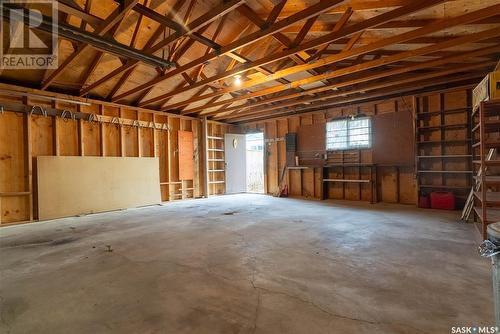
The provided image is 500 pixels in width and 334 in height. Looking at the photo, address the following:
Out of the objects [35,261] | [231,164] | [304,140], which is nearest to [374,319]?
[35,261]

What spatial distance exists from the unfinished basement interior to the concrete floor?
0.07 feet

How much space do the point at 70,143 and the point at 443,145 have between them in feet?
28.8

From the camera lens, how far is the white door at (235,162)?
936 centimetres

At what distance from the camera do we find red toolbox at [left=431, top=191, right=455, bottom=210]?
5.57 m

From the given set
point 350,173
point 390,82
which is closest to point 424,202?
point 350,173

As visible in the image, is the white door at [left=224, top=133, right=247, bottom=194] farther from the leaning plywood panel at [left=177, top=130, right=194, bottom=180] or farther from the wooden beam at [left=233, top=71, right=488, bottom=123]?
the leaning plywood panel at [left=177, top=130, right=194, bottom=180]

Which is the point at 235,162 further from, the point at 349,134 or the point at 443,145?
the point at 443,145

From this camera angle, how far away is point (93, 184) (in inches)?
233

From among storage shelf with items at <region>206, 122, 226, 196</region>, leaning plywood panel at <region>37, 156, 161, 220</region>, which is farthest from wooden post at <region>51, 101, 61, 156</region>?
storage shelf with items at <region>206, 122, 226, 196</region>

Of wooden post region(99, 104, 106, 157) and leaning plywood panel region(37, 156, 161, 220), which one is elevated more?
wooden post region(99, 104, 106, 157)

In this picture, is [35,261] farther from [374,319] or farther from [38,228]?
[374,319]

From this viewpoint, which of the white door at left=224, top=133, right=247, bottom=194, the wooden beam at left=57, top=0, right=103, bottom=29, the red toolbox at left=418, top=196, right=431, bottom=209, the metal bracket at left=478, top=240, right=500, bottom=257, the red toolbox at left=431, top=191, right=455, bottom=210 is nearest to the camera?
the metal bracket at left=478, top=240, right=500, bottom=257

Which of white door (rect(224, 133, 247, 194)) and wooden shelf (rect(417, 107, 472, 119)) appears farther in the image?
white door (rect(224, 133, 247, 194))

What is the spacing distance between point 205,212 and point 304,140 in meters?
4.10
